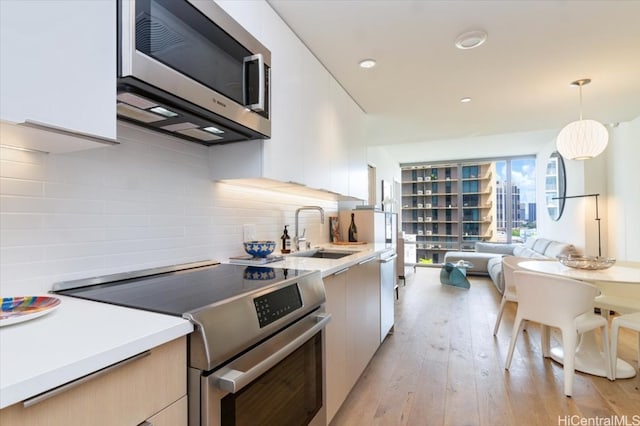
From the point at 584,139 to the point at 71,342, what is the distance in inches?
149

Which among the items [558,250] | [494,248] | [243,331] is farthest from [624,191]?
[243,331]

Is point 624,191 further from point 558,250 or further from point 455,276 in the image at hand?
point 455,276

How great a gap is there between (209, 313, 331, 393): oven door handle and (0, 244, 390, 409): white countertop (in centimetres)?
18

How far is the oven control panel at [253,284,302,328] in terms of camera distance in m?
1.10

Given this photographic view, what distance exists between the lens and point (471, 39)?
203 cm

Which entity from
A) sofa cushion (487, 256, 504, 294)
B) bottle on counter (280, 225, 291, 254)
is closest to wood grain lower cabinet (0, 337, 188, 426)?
bottle on counter (280, 225, 291, 254)

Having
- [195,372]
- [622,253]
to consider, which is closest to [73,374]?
[195,372]

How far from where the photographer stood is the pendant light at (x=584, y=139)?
2.90 metres

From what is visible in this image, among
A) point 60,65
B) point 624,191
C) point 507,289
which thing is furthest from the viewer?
point 624,191

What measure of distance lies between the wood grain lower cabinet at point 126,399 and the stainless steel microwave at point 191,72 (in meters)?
0.81

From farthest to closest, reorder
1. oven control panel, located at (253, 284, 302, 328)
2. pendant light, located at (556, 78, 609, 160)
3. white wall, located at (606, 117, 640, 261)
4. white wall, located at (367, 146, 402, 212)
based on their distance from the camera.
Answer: white wall, located at (367, 146, 402, 212) < white wall, located at (606, 117, 640, 261) < pendant light, located at (556, 78, 609, 160) < oven control panel, located at (253, 284, 302, 328)

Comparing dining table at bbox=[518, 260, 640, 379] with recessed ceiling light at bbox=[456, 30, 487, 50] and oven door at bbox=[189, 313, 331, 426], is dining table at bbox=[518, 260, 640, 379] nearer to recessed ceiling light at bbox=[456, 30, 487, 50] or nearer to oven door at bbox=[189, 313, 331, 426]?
recessed ceiling light at bbox=[456, 30, 487, 50]

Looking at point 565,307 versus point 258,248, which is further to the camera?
point 565,307

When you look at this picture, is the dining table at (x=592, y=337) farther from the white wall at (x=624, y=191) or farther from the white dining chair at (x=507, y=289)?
the white wall at (x=624, y=191)
